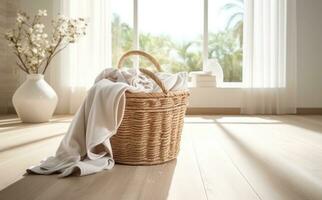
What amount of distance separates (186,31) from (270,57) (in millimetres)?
1150

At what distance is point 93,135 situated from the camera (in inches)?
79.4

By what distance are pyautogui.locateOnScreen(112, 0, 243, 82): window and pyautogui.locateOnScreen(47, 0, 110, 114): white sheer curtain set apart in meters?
0.32

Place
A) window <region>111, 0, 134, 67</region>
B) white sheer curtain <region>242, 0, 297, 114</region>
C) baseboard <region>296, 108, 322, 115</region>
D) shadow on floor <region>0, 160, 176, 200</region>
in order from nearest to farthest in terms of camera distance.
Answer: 1. shadow on floor <region>0, 160, 176, 200</region>
2. white sheer curtain <region>242, 0, 297, 114</region>
3. baseboard <region>296, 108, 322, 115</region>
4. window <region>111, 0, 134, 67</region>

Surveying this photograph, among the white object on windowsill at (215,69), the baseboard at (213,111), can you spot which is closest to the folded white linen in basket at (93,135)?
the baseboard at (213,111)

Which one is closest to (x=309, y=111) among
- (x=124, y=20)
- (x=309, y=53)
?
(x=309, y=53)

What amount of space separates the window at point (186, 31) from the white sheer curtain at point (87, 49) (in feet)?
1.05

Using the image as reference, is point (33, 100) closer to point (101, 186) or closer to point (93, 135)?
point (93, 135)

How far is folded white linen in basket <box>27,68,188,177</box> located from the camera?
6.50 feet

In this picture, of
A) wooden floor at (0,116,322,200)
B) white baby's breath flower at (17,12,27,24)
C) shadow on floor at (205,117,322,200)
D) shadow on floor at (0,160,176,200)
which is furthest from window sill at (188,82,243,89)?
shadow on floor at (0,160,176,200)

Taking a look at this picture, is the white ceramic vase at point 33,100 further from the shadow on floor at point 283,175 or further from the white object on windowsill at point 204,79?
the shadow on floor at point 283,175

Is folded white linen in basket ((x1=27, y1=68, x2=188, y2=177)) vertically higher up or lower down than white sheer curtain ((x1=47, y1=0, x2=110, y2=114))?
lower down

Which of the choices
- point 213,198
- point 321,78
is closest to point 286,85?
point 321,78

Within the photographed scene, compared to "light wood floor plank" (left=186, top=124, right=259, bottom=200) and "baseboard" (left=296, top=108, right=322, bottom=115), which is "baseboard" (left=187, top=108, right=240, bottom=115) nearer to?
"baseboard" (left=296, top=108, right=322, bottom=115)

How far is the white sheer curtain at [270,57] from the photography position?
5.02 m
